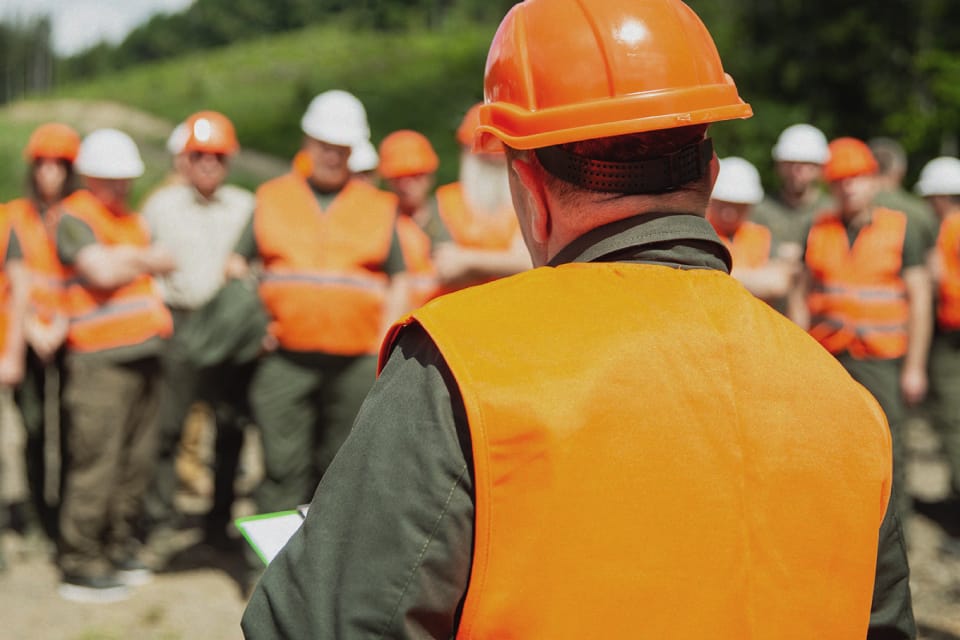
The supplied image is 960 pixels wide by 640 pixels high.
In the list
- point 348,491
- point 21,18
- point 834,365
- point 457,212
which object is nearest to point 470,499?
point 348,491

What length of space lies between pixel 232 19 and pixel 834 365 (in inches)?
3910

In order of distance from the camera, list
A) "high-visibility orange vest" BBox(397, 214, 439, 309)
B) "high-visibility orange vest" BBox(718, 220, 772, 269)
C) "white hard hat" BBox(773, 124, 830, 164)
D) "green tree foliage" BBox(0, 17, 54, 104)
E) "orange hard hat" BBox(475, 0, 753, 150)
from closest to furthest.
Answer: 1. "orange hard hat" BBox(475, 0, 753, 150)
2. "high-visibility orange vest" BBox(718, 220, 772, 269)
3. "high-visibility orange vest" BBox(397, 214, 439, 309)
4. "white hard hat" BBox(773, 124, 830, 164)
5. "green tree foliage" BBox(0, 17, 54, 104)

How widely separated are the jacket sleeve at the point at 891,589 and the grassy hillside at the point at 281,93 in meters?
23.6

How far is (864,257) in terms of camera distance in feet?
19.2

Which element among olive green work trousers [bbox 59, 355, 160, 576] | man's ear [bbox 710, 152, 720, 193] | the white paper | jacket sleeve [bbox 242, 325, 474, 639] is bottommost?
olive green work trousers [bbox 59, 355, 160, 576]

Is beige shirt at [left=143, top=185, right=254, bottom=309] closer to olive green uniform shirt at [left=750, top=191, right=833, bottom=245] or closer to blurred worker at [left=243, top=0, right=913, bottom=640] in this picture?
olive green uniform shirt at [left=750, top=191, right=833, bottom=245]

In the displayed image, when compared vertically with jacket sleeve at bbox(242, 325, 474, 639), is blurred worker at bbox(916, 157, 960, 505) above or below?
below

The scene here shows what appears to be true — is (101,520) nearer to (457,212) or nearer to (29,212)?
(29,212)

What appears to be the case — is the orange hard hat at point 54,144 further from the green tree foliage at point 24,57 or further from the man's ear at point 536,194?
the green tree foliage at point 24,57

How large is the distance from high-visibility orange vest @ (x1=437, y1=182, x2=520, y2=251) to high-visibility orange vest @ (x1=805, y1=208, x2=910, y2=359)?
6.24 feet

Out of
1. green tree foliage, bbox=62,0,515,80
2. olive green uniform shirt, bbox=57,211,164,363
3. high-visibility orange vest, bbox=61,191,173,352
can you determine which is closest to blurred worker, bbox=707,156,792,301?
high-visibility orange vest, bbox=61,191,173,352

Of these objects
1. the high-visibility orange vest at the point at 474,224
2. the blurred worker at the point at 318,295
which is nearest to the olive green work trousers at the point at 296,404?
the blurred worker at the point at 318,295

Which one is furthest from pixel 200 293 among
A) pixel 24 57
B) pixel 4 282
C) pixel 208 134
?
pixel 24 57

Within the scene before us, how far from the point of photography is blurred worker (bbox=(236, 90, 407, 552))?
4988 mm
